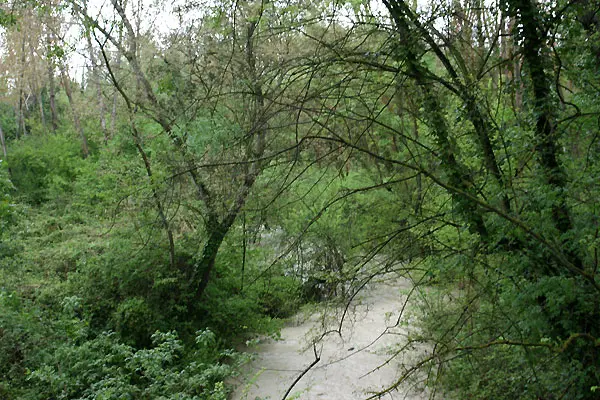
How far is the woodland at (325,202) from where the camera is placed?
401 cm

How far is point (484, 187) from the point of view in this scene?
4.46 metres

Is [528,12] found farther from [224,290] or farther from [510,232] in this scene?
[224,290]

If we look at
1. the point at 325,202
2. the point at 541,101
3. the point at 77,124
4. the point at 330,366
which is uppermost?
the point at 77,124

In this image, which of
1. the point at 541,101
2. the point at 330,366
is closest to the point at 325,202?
the point at 330,366

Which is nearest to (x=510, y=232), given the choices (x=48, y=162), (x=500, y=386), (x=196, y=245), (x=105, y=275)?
(x=500, y=386)

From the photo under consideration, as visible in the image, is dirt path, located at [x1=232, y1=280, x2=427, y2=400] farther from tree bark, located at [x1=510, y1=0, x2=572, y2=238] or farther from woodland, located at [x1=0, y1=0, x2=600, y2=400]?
tree bark, located at [x1=510, y1=0, x2=572, y2=238]

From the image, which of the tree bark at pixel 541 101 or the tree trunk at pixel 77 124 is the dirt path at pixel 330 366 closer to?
the tree bark at pixel 541 101

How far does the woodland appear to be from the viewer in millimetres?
4012

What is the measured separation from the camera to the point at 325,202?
863 centimetres

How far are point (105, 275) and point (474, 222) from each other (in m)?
6.15

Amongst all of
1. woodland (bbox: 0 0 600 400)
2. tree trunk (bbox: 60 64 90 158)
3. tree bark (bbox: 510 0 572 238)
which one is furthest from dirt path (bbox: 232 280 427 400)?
tree trunk (bbox: 60 64 90 158)

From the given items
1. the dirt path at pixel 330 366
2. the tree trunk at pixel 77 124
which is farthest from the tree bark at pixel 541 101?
the tree trunk at pixel 77 124

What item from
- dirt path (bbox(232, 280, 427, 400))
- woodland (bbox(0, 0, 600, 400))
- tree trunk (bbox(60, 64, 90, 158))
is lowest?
dirt path (bbox(232, 280, 427, 400))

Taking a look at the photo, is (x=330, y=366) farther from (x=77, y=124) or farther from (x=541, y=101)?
(x=77, y=124)
